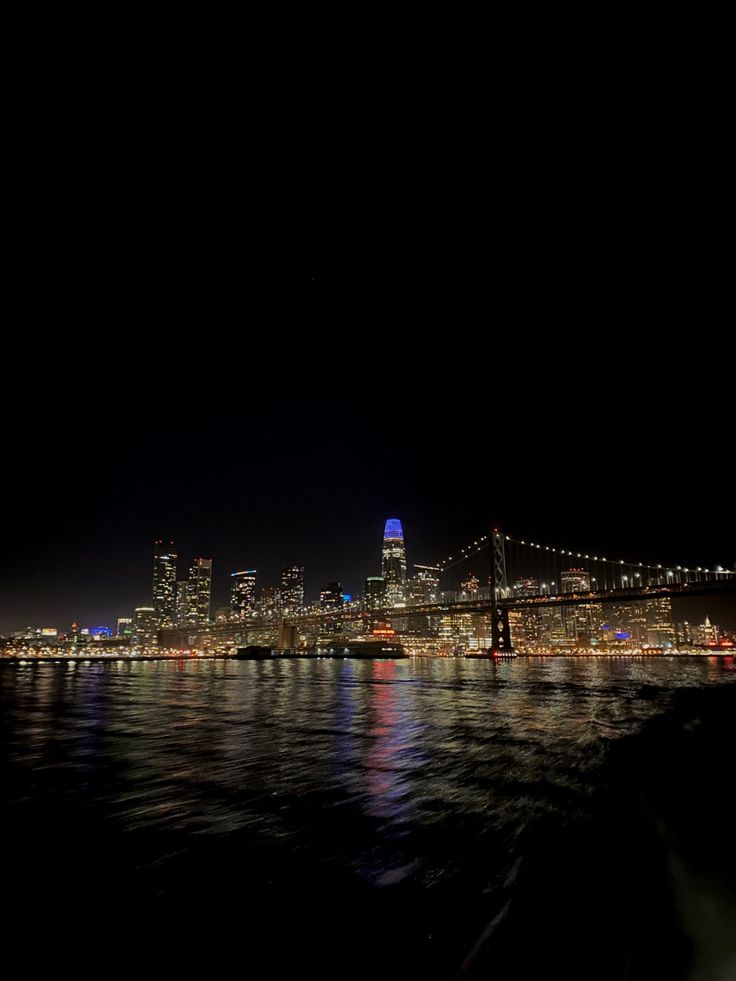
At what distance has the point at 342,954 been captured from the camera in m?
3.49

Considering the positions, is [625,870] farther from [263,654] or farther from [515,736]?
[263,654]

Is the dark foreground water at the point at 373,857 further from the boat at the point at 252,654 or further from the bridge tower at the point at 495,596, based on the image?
the boat at the point at 252,654

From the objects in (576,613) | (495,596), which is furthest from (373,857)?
(576,613)

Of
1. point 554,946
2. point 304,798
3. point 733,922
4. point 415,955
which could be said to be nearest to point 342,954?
point 415,955

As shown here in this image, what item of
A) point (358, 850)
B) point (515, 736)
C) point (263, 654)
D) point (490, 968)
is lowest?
point (263, 654)

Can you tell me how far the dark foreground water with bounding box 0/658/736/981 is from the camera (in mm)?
3545

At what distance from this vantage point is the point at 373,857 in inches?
212

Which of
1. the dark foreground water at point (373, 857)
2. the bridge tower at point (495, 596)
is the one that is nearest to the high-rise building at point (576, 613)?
the bridge tower at point (495, 596)

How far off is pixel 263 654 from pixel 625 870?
345 ft

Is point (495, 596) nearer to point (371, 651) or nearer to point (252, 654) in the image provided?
point (371, 651)

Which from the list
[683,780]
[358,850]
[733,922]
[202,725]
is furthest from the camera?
[202,725]

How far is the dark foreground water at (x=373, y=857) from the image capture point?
3.54 meters

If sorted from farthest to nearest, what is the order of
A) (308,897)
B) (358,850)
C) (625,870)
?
(358,850), (625,870), (308,897)

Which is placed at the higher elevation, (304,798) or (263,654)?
(304,798)
